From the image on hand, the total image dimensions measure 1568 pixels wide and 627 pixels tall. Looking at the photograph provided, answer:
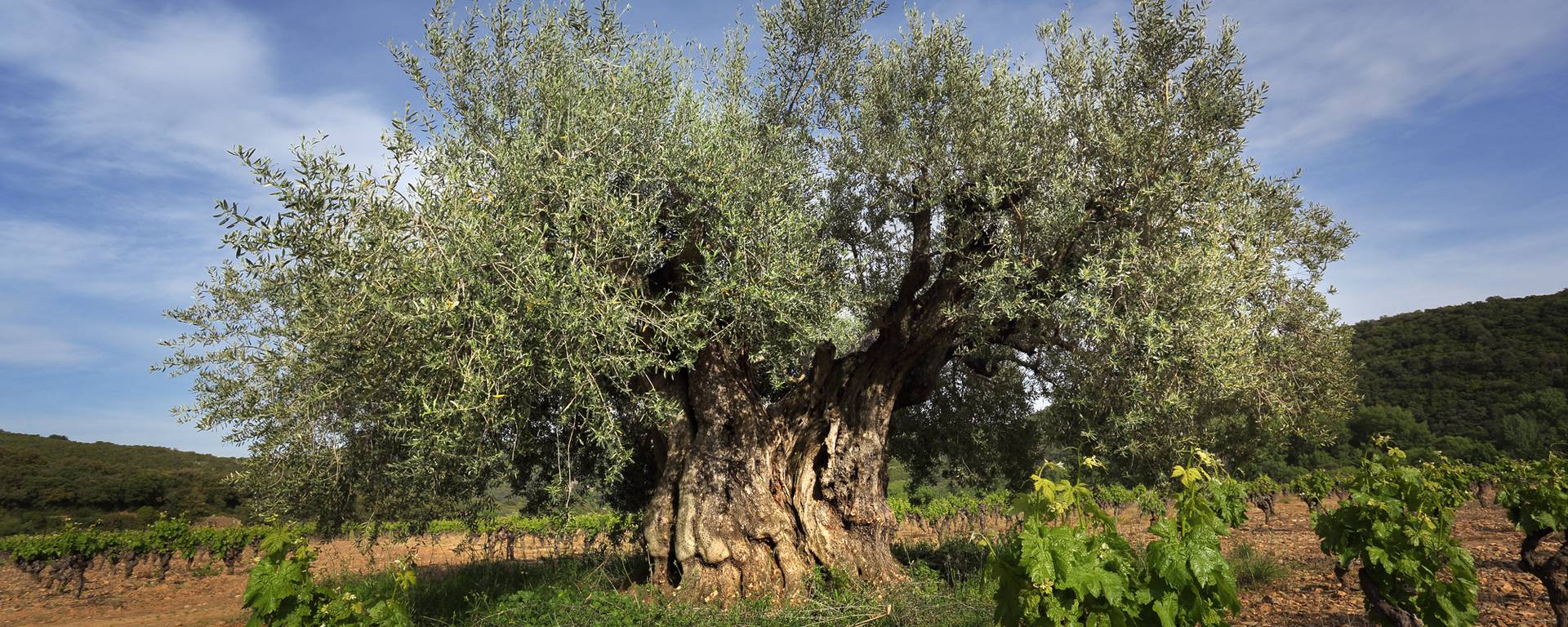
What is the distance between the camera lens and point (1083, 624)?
203 inches

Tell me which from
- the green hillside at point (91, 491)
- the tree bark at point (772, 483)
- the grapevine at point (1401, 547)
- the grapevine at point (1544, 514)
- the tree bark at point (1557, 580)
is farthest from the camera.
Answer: the green hillside at point (91, 491)

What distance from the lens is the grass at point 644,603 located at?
348 inches

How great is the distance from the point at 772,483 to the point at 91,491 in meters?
36.2

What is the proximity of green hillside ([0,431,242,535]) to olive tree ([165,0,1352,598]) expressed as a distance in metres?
25.2

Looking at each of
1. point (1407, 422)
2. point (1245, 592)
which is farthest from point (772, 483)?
point (1407, 422)

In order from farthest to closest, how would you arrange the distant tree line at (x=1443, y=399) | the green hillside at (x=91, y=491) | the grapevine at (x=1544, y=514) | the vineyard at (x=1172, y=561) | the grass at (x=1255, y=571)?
1. the green hillside at (x=91, y=491)
2. the distant tree line at (x=1443, y=399)
3. the grass at (x=1255, y=571)
4. the grapevine at (x=1544, y=514)
5. the vineyard at (x=1172, y=561)

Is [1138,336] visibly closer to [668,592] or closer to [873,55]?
[873,55]

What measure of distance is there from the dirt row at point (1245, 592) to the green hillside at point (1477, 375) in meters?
18.5

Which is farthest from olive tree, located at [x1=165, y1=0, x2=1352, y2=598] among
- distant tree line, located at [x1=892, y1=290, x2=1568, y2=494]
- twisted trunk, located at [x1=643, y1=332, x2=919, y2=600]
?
distant tree line, located at [x1=892, y1=290, x2=1568, y2=494]

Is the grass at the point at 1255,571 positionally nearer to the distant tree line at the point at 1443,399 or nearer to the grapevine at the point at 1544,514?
the grapevine at the point at 1544,514

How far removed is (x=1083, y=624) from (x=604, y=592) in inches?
265

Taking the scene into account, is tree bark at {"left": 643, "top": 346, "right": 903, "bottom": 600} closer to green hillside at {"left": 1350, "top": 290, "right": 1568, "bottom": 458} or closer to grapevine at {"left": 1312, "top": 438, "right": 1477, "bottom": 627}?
grapevine at {"left": 1312, "top": 438, "right": 1477, "bottom": 627}

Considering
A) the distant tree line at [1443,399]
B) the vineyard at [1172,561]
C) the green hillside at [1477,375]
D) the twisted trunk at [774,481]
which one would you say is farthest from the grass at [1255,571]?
the green hillside at [1477,375]

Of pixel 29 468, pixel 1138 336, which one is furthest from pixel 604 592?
pixel 29 468
